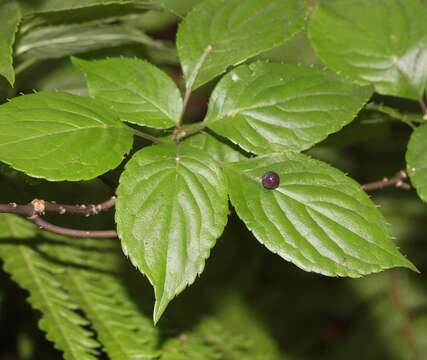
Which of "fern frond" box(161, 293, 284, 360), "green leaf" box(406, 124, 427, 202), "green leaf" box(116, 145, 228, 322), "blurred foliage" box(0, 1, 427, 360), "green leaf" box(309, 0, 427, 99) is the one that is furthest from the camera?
"blurred foliage" box(0, 1, 427, 360)

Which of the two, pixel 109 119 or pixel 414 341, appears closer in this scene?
pixel 109 119

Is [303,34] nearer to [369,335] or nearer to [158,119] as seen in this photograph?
[369,335]

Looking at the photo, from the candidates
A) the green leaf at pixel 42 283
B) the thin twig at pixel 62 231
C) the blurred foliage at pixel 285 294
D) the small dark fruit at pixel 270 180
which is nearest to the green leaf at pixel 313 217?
the small dark fruit at pixel 270 180

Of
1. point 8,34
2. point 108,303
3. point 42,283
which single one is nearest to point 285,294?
point 108,303

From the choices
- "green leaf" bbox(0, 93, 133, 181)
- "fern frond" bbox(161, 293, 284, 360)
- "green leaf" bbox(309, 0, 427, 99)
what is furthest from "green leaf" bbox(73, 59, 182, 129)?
"fern frond" bbox(161, 293, 284, 360)

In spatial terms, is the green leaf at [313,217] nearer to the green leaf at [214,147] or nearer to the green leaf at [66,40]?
the green leaf at [214,147]

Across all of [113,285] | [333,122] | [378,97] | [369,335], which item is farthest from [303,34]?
[333,122]

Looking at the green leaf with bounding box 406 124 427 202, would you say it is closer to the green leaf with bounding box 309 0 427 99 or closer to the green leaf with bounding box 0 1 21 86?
the green leaf with bounding box 309 0 427 99
